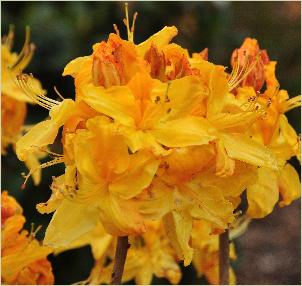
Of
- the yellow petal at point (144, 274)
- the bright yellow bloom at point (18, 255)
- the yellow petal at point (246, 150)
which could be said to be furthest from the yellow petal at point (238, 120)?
the yellow petal at point (144, 274)

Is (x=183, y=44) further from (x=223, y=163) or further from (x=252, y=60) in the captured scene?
(x=223, y=163)

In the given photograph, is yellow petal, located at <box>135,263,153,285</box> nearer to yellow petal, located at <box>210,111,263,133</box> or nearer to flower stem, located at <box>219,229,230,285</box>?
flower stem, located at <box>219,229,230,285</box>

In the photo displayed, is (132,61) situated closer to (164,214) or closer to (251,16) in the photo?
(164,214)

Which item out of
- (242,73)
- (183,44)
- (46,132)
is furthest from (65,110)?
(183,44)

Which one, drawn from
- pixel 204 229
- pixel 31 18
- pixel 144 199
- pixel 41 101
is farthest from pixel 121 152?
pixel 31 18

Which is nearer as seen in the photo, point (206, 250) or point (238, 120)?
point (238, 120)

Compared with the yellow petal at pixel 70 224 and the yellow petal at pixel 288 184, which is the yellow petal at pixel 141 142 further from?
the yellow petal at pixel 288 184

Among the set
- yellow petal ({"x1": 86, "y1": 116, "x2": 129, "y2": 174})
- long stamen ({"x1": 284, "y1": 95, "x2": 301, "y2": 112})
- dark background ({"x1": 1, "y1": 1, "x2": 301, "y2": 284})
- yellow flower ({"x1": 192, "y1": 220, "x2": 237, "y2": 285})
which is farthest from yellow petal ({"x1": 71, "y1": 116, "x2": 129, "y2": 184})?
dark background ({"x1": 1, "y1": 1, "x2": 301, "y2": 284})
